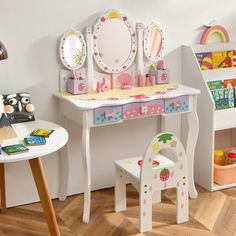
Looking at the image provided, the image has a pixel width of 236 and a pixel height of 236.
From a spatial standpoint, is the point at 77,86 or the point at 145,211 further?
the point at 77,86

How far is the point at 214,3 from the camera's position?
3641 mm

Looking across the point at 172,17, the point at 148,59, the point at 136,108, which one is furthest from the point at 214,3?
the point at 136,108

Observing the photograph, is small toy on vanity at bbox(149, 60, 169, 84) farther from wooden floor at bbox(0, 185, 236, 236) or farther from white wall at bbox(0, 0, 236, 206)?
wooden floor at bbox(0, 185, 236, 236)

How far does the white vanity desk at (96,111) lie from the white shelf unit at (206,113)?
169 mm

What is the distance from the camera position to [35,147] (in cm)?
264

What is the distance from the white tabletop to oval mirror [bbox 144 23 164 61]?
85 centimetres

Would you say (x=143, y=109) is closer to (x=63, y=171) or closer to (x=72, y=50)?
(x=72, y=50)

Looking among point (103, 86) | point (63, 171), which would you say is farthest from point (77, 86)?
point (63, 171)

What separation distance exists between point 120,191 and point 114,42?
0.92m

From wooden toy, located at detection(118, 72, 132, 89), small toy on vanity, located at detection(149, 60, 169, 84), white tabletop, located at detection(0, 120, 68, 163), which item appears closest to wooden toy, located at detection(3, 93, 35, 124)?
white tabletop, located at detection(0, 120, 68, 163)

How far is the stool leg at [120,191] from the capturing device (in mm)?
3168

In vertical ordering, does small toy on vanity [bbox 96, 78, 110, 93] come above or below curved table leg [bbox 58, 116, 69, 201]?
above

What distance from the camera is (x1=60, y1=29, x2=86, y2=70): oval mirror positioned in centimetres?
319

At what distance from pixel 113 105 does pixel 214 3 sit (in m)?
1.18
